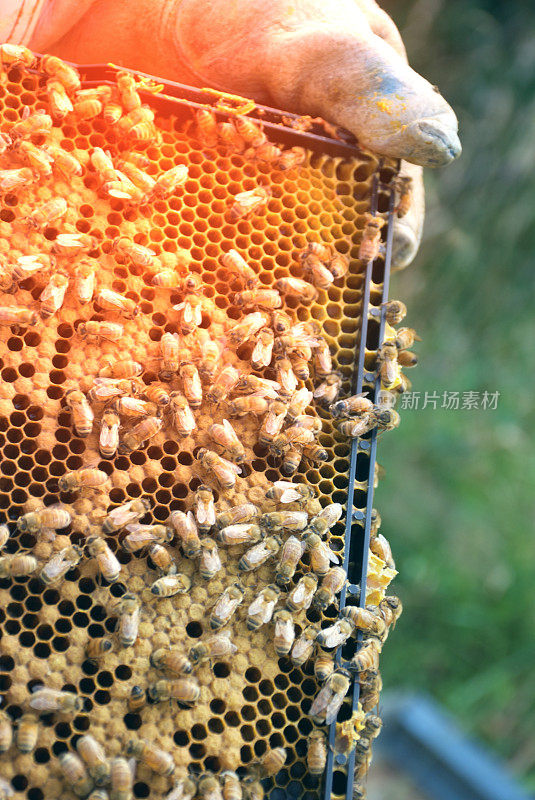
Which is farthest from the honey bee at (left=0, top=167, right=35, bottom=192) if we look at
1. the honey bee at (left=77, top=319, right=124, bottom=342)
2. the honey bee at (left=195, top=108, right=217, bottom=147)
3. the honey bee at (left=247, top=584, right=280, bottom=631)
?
the honey bee at (left=247, top=584, right=280, bottom=631)

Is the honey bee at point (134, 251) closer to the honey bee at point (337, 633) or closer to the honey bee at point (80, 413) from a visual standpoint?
the honey bee at point (80, 413)

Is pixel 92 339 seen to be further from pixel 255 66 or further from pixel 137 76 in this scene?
pixel 255 66

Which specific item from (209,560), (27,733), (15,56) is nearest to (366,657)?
(209,560)

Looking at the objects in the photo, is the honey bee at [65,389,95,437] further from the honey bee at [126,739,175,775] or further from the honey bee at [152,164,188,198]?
the honey bee at [126,739,175,775]

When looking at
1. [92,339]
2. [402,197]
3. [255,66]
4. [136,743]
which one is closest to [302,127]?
[255,66]

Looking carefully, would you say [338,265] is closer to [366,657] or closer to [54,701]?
[366,657]

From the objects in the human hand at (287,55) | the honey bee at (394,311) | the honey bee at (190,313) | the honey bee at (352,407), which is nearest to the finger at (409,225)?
the human hand at (287,55)
